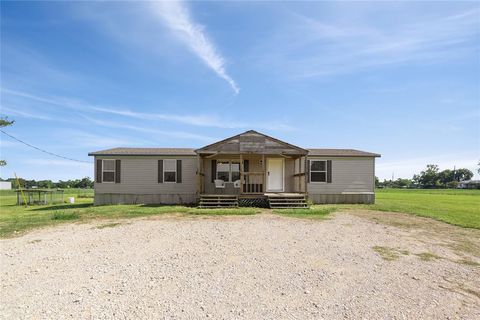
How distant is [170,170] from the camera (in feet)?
57.8

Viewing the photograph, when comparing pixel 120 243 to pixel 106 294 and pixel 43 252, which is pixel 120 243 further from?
pixel 106 294

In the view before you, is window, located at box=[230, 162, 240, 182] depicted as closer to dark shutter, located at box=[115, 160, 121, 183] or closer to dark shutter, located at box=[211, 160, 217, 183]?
dark shutter, located at box=[211, 160, 217, 183]

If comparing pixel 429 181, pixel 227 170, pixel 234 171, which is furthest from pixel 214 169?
pixel 429 181

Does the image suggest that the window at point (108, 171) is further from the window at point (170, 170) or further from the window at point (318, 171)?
the window at point (318, 171)

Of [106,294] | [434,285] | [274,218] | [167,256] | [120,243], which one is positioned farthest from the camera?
[274,218]

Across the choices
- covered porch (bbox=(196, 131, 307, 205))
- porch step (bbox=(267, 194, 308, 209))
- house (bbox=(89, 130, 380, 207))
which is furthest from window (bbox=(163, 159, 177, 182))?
porch step (bbox=(267, 194, 308, 209))

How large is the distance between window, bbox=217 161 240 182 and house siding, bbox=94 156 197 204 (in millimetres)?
2263

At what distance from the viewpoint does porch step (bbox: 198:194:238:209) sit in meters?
14.7

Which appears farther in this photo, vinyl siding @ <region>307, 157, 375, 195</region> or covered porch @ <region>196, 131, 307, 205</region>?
vinyl siding @ <region>307, 157, 375, 195</region>

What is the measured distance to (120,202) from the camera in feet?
57.1

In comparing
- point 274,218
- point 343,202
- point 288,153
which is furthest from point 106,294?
point 343,202

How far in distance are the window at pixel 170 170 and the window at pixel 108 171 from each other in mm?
3064

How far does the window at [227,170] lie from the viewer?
17.6 meters

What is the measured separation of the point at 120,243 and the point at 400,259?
6.40 meters
